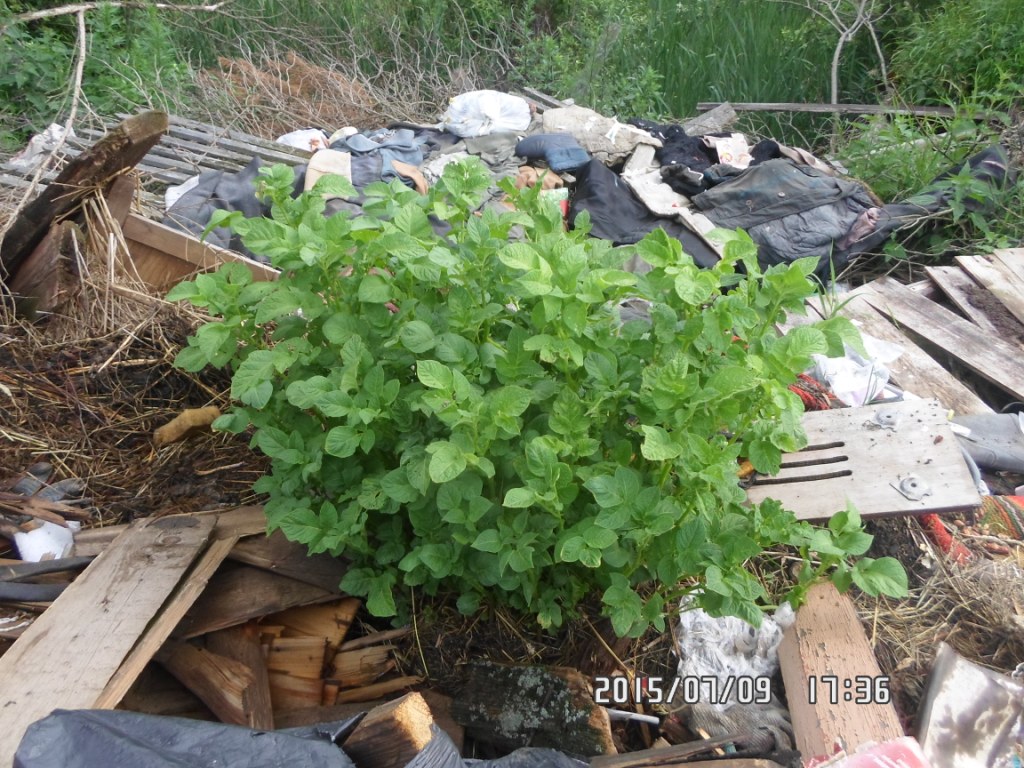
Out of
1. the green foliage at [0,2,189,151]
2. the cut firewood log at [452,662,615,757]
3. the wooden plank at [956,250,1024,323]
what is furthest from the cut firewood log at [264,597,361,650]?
the green foliage at [0,2,189,151]

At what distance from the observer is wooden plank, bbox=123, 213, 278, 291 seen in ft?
10.8

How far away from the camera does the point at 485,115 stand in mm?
5797

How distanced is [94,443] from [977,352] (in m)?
3.74

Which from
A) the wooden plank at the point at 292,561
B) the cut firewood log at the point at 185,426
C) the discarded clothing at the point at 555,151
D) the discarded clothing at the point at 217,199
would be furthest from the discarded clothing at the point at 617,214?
the wooden plank at the point at 292,561

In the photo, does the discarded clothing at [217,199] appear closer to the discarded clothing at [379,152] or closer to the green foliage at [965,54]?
the discarded clothing at [379,152]

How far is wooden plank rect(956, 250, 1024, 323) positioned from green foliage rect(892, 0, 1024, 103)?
1536 millimetres

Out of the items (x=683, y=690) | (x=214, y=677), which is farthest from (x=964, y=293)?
(x=214, y=677)

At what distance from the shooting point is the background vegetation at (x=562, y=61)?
566cm

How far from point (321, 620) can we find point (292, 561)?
0.19 m

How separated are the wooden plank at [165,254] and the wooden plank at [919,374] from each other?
2.62 meters

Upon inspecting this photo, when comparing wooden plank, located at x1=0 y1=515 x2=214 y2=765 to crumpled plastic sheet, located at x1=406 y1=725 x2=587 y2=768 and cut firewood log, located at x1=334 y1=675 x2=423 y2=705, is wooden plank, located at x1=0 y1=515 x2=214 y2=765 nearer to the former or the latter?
cut firewood log, located at x1=334 y1=675 x2=423 y2=705

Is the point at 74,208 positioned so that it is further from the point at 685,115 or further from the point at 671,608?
the point at 685,115

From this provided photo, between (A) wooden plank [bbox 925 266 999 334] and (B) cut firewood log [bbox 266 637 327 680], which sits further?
(A) wooden plank [bbox 925 266 999 334]

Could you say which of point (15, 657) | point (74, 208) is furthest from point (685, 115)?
point (15, 657)
